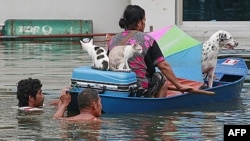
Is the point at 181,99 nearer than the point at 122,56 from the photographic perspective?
No

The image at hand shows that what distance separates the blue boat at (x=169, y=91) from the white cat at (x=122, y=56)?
198 mm

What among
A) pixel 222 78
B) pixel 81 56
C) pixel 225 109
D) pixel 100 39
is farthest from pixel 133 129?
pixel 100 39

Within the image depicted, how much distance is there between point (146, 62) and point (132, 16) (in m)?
0.64

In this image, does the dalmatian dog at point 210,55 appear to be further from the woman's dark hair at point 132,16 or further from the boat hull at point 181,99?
the woman's dark hair at point 132,16

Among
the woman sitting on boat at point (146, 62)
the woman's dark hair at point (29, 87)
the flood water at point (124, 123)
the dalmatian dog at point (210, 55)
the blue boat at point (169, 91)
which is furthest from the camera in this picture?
the dalmatian dog at point (210, 55)

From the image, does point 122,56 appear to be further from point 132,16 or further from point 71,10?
point 71,10

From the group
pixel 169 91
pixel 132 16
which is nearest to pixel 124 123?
pixel 132 16

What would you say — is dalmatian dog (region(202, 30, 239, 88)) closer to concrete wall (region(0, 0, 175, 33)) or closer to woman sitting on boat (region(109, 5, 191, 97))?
woman sitting on boat (region(109, 5, 191, 97))

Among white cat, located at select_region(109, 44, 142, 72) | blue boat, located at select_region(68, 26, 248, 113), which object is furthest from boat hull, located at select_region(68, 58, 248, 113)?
white cat, located at select_region(109, 44, 142, 72)

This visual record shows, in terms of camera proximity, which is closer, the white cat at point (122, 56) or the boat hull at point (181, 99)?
the boat hull at point (181, 99)

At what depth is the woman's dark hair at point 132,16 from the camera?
430 inches

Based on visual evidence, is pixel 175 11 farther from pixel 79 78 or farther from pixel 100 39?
pixel 79 78

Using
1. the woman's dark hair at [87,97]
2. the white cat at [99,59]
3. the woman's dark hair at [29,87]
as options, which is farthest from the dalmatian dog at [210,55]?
the woman's dark hair at [87,97]

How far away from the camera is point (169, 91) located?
465 inches
